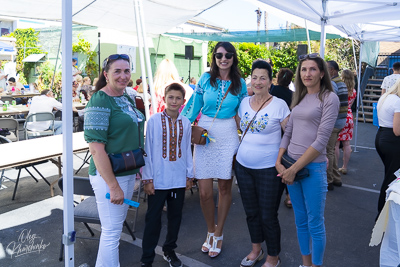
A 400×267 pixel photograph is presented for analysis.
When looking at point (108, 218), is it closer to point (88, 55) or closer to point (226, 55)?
point (226, 55)

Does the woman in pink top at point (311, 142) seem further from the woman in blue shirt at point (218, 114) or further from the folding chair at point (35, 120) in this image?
the folding chair at point (35, 120)

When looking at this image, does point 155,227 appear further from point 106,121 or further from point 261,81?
point 261,81

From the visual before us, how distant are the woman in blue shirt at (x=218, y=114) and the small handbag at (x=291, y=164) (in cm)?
49

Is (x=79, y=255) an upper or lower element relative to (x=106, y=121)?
lower

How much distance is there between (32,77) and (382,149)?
19359mm

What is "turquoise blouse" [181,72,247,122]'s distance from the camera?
9.34 feet

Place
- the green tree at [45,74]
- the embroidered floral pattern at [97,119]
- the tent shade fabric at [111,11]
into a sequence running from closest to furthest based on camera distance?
the embroidered floral pattern at [97,119], the tent shade fabric at [111,11], the green tree at [45,74]

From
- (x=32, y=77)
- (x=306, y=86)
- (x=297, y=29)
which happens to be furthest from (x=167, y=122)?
(x=32, y=77)

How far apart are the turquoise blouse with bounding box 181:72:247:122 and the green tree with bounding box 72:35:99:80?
550 inches

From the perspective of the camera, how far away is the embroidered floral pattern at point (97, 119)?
208 cm

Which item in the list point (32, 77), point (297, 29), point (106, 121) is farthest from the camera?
point (32, 77)

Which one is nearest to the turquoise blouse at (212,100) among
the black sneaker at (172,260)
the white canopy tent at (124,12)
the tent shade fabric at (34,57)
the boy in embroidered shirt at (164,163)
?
the boy in embroidered shirt at (164,163)

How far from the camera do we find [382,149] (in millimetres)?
3479
